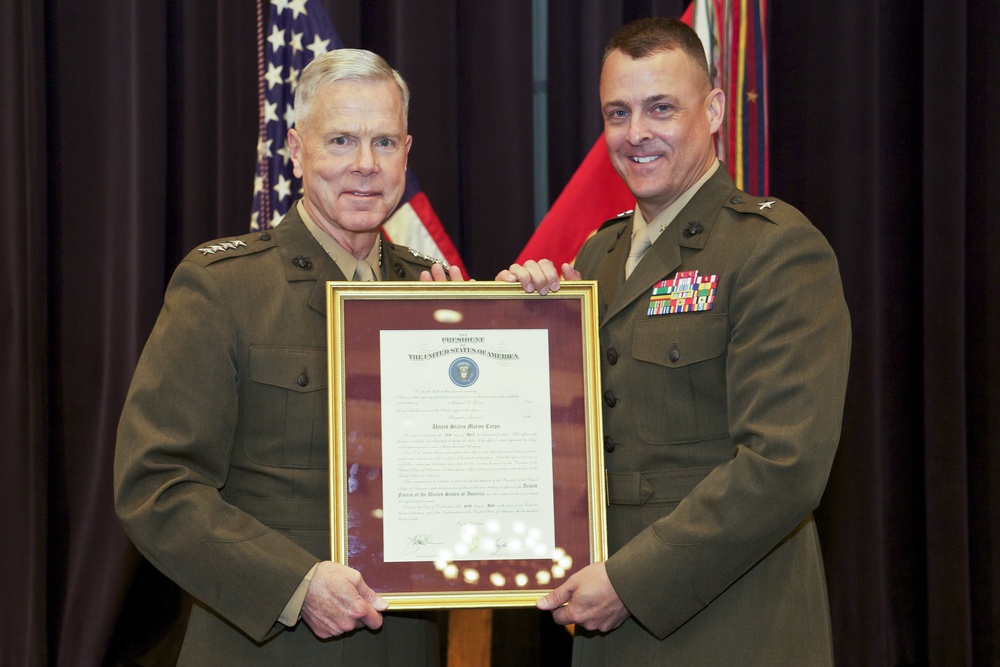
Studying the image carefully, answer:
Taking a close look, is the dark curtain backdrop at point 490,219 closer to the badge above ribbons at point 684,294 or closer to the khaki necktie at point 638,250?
the khaki necktie at point 638,250

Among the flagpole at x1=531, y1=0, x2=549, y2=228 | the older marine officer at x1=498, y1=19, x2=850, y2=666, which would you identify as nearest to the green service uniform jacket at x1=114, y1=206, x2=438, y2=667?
the older marine officer at x1=498, y1=19, x2=850, y2=666

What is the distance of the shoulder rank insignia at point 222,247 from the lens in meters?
1.95

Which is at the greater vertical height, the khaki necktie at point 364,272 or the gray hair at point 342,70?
the gray hair at point 342,70

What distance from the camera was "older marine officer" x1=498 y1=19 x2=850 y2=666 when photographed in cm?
174

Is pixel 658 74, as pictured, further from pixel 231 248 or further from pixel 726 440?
pixel 231 248

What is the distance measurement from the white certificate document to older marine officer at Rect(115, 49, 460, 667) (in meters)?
0.14

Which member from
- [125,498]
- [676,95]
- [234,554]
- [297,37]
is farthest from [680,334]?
[297,37]

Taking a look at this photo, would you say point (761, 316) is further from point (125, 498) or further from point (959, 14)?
point (959, 14)

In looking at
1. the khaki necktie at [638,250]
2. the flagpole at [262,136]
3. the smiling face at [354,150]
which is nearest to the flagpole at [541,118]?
the flagpole at [262,136]

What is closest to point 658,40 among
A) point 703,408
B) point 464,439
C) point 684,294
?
point 684,294

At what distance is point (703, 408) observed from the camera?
6.13 ft

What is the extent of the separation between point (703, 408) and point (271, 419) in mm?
829

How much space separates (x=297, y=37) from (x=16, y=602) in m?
2.10

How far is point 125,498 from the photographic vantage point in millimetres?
1786
